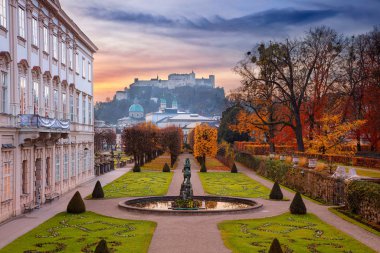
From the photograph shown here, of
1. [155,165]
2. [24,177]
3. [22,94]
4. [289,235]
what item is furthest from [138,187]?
[155,165]

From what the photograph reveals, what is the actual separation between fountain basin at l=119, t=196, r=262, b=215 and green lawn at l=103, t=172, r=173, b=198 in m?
3.60

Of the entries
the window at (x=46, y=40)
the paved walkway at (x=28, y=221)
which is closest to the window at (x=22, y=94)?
the window at (x=46, y=40)

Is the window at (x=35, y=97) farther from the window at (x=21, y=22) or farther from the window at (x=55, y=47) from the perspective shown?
the window at (x=55, y=47)

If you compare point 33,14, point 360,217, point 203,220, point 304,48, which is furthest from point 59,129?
point 304,48

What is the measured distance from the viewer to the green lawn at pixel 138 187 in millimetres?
35812

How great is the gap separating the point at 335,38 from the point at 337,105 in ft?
21.9

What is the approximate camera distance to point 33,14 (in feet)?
95.9

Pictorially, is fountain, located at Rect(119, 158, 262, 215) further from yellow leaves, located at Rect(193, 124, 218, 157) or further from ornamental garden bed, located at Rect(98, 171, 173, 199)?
yellow leaves, located at Rect(193, 124, 218, 157)

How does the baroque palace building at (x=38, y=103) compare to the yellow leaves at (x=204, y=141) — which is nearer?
the baroque palace building at (x=38, y=103)

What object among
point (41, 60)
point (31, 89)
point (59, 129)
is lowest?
point (59, 129)

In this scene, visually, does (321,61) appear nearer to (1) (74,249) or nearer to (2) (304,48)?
(2) (304,48)

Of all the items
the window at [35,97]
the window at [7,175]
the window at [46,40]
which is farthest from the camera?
the window at [46,40]

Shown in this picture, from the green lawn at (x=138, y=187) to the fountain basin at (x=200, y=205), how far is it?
3.60 metres

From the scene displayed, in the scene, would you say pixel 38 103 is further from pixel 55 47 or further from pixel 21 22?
pixel 55 47
